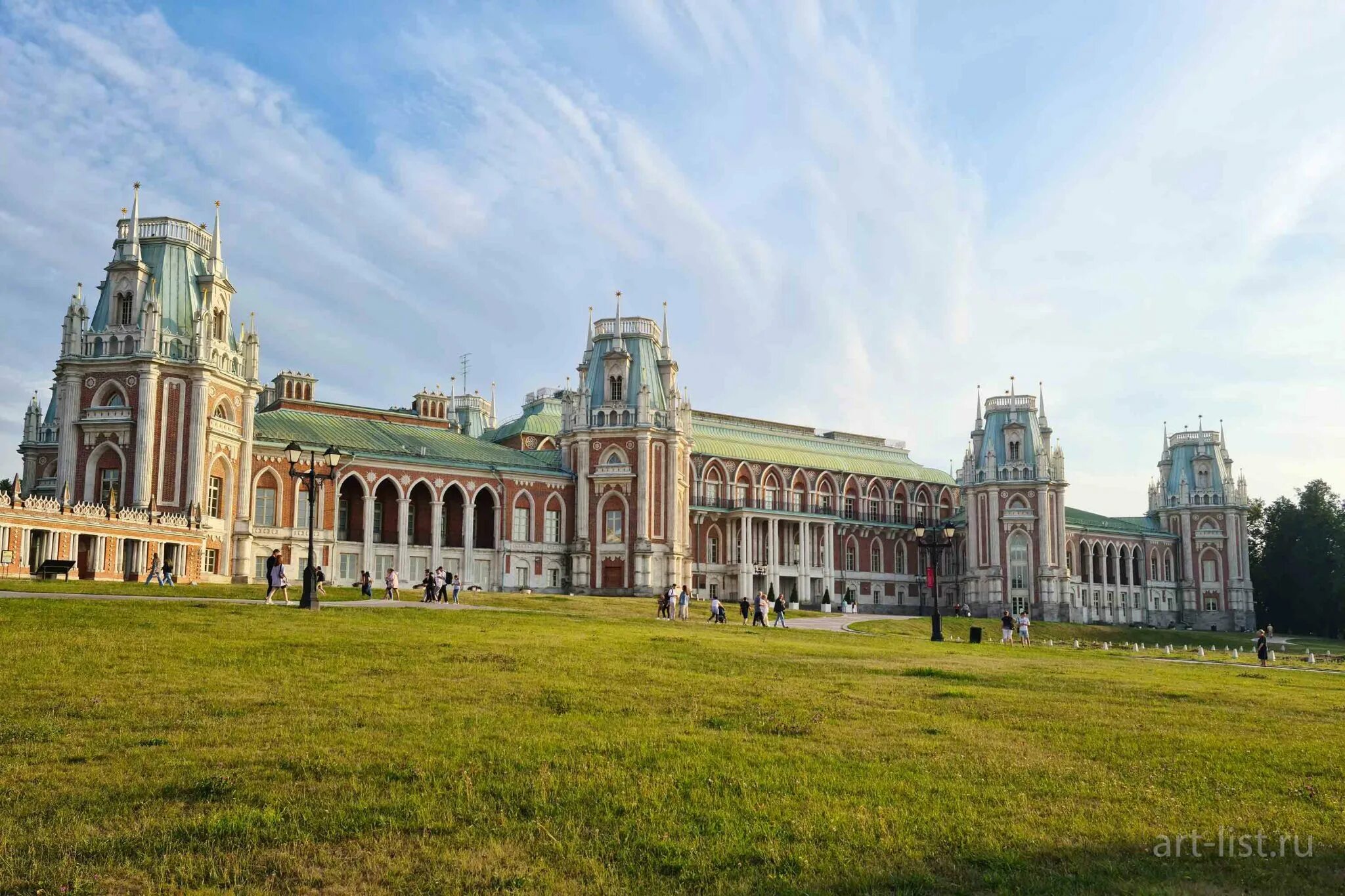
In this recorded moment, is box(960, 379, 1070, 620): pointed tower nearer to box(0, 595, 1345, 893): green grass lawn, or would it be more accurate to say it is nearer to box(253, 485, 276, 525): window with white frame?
box(253, 485, 276, 525): window with white frame

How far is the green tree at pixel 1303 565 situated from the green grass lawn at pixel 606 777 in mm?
90442

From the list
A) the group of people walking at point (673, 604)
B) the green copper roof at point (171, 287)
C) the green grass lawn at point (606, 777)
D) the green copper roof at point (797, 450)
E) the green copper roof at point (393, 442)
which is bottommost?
the green grass lawn at point (606, 777)

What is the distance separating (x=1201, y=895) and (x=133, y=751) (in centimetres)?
1048

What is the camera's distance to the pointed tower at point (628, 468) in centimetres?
6981

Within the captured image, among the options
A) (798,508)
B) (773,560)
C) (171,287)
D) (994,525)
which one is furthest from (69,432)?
(994,525)

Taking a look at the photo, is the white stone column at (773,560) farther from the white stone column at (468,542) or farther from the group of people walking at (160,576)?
the group of people walking at (160,576)

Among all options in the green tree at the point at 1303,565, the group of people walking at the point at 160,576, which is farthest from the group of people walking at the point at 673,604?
the green tree at the point at 1303,565

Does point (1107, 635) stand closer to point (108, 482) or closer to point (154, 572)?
point (154, 572)

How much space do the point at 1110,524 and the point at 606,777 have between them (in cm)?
9851

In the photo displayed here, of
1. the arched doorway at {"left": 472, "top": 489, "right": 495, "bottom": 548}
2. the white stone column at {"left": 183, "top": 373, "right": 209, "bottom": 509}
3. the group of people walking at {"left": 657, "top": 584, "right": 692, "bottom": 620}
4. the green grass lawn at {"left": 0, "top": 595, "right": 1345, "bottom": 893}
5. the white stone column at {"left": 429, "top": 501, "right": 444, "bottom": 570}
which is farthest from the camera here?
the arched doorway at {"left": 472, "top": 489, "right": 495, "bottom": 548}

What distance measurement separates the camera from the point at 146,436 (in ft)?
168

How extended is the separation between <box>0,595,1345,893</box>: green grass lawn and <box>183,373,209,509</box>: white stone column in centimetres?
3354

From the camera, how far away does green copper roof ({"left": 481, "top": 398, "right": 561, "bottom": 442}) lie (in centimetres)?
8700

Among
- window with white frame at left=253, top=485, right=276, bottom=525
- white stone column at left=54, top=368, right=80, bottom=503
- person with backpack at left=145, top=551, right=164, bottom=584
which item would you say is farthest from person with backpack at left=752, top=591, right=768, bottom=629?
white stone column at left=54, top=368, right=80, bottom=503
